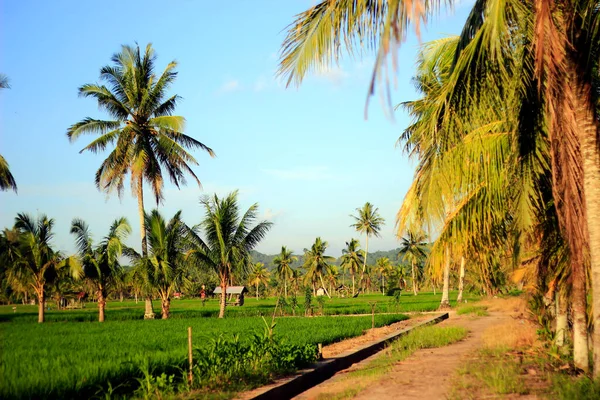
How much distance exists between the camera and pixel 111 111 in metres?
27.2

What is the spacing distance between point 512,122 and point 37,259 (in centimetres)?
2444

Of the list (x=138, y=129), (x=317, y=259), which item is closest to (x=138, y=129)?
(x=138, y=129)

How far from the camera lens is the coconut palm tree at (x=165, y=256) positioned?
89.2 feet

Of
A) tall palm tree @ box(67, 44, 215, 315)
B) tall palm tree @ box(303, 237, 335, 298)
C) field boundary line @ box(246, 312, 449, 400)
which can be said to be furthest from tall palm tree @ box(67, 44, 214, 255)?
tall palm tree @ box(303, 237, 335, 298)

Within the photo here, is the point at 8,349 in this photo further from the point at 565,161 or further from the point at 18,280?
the point at 18,280

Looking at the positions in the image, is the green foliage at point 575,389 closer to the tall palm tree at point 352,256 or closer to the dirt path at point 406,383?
the dirt path at point 406,383

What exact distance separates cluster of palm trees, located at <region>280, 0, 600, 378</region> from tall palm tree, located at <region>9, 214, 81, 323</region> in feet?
72.5

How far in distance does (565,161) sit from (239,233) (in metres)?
23.0

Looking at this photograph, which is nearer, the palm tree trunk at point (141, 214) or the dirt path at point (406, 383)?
the dirt path at point (406, 383)

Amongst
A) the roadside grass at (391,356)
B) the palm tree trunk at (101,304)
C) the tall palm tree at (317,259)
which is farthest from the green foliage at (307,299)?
the tall palm tree at (317,259)

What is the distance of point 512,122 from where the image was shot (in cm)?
721

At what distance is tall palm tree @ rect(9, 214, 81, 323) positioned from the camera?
25406 millimetres

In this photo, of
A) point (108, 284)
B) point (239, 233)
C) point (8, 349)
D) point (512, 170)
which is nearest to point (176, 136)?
point (239, 233)

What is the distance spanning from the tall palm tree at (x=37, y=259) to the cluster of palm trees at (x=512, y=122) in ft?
72.5
